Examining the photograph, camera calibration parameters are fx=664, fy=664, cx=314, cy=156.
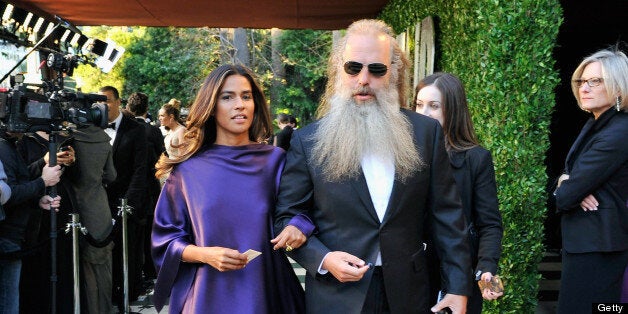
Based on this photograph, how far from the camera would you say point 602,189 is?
387 cm

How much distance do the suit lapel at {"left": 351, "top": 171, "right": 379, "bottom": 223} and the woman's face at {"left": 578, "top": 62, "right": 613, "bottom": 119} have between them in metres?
2.19

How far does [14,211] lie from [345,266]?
3.14 meters

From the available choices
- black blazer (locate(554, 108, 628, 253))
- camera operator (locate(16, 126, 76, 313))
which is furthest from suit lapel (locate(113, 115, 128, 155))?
black blazer (locate(554, 108, 628, 253))

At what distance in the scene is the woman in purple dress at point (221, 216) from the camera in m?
2.85

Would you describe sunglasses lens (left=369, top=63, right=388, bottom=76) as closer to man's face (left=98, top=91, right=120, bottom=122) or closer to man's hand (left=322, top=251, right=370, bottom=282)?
man's hand (left=322, top=251, right=370, bottom=282)

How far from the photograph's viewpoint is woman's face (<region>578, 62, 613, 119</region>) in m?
3.98

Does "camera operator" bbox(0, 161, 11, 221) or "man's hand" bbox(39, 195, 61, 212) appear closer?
"camera operator" bbox(0, 161, 11, 221)

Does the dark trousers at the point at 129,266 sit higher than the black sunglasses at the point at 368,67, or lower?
lower

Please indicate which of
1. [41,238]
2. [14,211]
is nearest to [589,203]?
[14,211]

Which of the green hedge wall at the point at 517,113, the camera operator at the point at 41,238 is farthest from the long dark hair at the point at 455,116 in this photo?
the camera operator at the point at 41,238

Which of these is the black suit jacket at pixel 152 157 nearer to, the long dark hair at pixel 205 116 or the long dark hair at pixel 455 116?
the long dark hair at pixel 205 116

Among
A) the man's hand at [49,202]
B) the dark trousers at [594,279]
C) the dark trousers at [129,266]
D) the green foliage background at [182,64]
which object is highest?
the green foliage background at [182,64]

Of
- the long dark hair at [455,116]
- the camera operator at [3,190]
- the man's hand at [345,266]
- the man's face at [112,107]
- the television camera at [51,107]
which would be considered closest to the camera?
the man's hand at [345,266]

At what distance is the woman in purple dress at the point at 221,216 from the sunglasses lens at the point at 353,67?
67 centimetres
